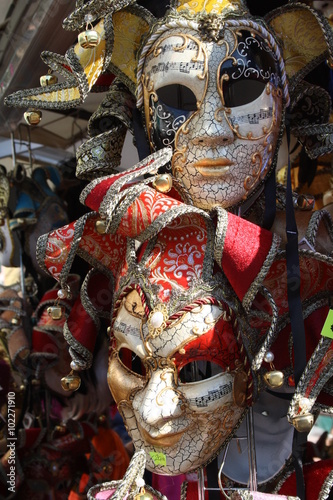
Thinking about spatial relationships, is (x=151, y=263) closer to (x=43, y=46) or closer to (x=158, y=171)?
(x=158, y=171)

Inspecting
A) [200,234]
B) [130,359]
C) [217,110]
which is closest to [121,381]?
[130,359]

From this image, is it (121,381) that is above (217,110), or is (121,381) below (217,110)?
below

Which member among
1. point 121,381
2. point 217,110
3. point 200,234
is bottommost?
point 121,381

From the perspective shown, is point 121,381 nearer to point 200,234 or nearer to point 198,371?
point 198,371

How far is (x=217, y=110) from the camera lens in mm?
1469

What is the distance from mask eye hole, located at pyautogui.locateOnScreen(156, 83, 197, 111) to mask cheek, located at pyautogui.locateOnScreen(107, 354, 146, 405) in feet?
1.71

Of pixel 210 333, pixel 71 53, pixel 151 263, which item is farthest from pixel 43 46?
pixel 210 333

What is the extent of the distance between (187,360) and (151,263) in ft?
0.70

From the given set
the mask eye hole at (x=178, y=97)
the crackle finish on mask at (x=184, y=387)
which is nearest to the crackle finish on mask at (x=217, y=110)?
the mask eye hole at (x=178, y=97)

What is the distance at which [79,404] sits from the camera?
7.46 feet

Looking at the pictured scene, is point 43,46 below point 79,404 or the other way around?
the other way around

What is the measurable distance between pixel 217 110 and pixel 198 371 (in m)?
0.52

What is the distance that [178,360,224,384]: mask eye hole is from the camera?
4.83ft

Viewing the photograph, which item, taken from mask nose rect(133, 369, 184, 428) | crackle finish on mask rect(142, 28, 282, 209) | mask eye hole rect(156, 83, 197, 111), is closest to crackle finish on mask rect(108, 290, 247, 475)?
mask nose rect(133, 369, 184, 428)
